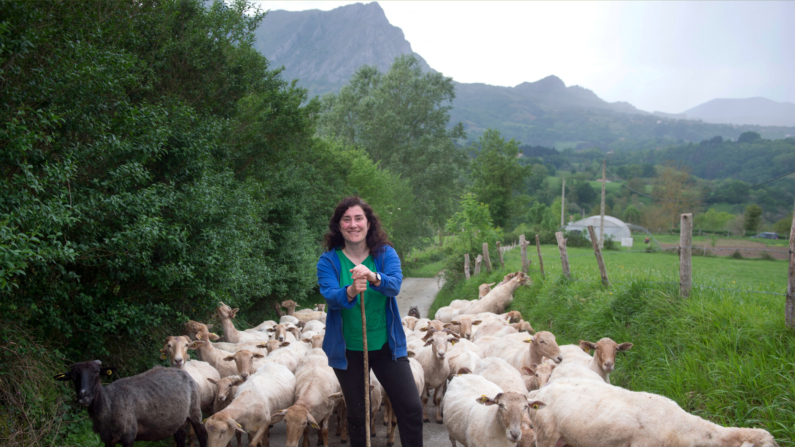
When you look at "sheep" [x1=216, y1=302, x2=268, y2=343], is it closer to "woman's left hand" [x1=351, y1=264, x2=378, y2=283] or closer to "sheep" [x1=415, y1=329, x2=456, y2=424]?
"sheep" [x1=415, y1=329, x2=456, y2=424]

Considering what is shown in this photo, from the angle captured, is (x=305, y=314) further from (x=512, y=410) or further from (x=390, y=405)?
(x=512, y=410)

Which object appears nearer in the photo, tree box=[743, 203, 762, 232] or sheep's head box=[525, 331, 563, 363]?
sheep's head box=[525, 331, 563, 363]

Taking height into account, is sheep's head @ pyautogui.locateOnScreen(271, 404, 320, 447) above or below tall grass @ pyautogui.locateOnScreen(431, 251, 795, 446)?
below

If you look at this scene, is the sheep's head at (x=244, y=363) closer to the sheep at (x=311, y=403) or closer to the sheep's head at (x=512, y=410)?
the sheep at (x=311, y=403)

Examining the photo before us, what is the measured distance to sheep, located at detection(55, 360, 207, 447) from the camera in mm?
4703

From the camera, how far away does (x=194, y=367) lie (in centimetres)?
677

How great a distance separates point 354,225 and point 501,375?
3.91 meters

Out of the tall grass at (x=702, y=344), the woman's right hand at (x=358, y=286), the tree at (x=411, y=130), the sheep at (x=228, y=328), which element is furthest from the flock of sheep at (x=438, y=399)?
the tree at (x=411, y=130)

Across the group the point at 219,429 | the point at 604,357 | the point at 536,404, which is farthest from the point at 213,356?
the point at 604,357

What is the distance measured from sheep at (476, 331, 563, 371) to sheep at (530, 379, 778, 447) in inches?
79.8

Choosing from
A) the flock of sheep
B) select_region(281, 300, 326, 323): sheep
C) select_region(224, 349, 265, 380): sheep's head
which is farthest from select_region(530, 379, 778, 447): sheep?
select_region(281, 300, 326, 323): sheep

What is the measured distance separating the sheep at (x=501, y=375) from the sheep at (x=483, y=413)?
1.10ft

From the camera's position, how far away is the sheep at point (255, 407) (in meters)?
5.15

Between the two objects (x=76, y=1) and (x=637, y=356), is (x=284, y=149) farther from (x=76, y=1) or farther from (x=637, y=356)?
(x=637, y=356)
